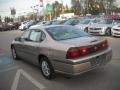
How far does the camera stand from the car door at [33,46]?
700 centimetres

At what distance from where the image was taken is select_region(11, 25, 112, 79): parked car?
5.68 metres

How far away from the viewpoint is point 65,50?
5730 millimetres

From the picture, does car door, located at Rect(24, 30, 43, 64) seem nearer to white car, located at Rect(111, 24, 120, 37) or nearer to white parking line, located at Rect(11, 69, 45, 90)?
white parking line, located at Rect(11, 69, 45, 90)

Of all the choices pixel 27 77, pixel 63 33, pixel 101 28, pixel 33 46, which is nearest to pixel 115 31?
pixel 101 28

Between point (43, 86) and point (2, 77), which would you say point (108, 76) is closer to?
point (43, 86)

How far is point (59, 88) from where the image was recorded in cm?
584

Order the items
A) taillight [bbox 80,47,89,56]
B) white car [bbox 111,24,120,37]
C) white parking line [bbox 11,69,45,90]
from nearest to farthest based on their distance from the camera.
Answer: taillight [bbox 80,47,89,56], white parking line [bbox 11,69,45,90], white car [bbox 111,24,120,37]

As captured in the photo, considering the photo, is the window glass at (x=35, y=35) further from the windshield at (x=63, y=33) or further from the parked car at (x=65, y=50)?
the windshield at (x=63, y=33)

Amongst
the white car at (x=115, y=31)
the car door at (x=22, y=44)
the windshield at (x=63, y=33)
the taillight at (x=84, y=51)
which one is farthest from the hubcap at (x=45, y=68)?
the white car at (x=115, y=31)

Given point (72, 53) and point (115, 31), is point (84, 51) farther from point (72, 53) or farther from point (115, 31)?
point (115, 31)

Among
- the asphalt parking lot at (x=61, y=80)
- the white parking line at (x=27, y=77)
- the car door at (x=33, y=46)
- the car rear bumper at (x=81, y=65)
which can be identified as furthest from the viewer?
the car door at (x=33, y=46)

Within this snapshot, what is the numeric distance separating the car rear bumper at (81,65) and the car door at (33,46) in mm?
1213

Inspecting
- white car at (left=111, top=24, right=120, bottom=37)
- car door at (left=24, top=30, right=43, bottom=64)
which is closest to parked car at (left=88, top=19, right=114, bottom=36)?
white car at (left=111, top=24, right=120, bottom=37)

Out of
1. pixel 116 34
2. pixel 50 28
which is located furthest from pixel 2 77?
pixel 116 34
